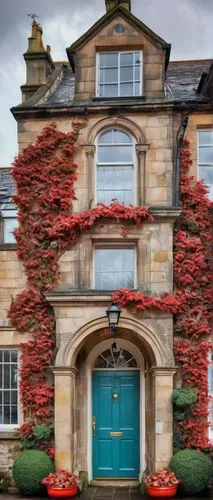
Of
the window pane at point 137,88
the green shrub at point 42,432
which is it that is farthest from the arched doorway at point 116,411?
the window pane at point 137,88

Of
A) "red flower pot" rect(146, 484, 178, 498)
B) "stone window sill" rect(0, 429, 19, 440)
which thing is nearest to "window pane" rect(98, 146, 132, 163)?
"stone window sill" rect(0, 429, 19, 440)

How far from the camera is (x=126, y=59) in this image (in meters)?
16.1

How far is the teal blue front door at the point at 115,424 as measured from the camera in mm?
15742

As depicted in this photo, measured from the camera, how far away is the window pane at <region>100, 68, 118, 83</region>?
52.7 feet

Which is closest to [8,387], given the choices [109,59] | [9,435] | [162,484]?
[9,435]

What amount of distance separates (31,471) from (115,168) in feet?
22.1

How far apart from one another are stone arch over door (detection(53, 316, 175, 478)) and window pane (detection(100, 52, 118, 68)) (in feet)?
19.2

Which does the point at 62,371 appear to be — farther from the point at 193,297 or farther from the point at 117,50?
the point at 117,50

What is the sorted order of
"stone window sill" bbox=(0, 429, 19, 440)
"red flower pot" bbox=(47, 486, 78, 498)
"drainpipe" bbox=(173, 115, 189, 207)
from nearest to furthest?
"red flower pot" bbox=(47, 486, 78, 498), "stone window sill" bbox=(0, 429, 19, 440), "drainpipe" bbox=(173, 115, 189, 207)

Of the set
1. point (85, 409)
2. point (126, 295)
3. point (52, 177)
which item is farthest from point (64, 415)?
point (52, 177)

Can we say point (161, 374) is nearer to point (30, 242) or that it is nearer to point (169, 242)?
point (169, 242)

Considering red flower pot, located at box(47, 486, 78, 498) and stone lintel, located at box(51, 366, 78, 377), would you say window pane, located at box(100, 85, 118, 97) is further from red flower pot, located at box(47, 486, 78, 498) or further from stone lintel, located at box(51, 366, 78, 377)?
red flower pot, located at box(47, 486, 78, 498)

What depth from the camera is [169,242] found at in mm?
15125

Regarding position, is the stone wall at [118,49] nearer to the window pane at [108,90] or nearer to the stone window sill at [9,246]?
the window pane at [108,90]
